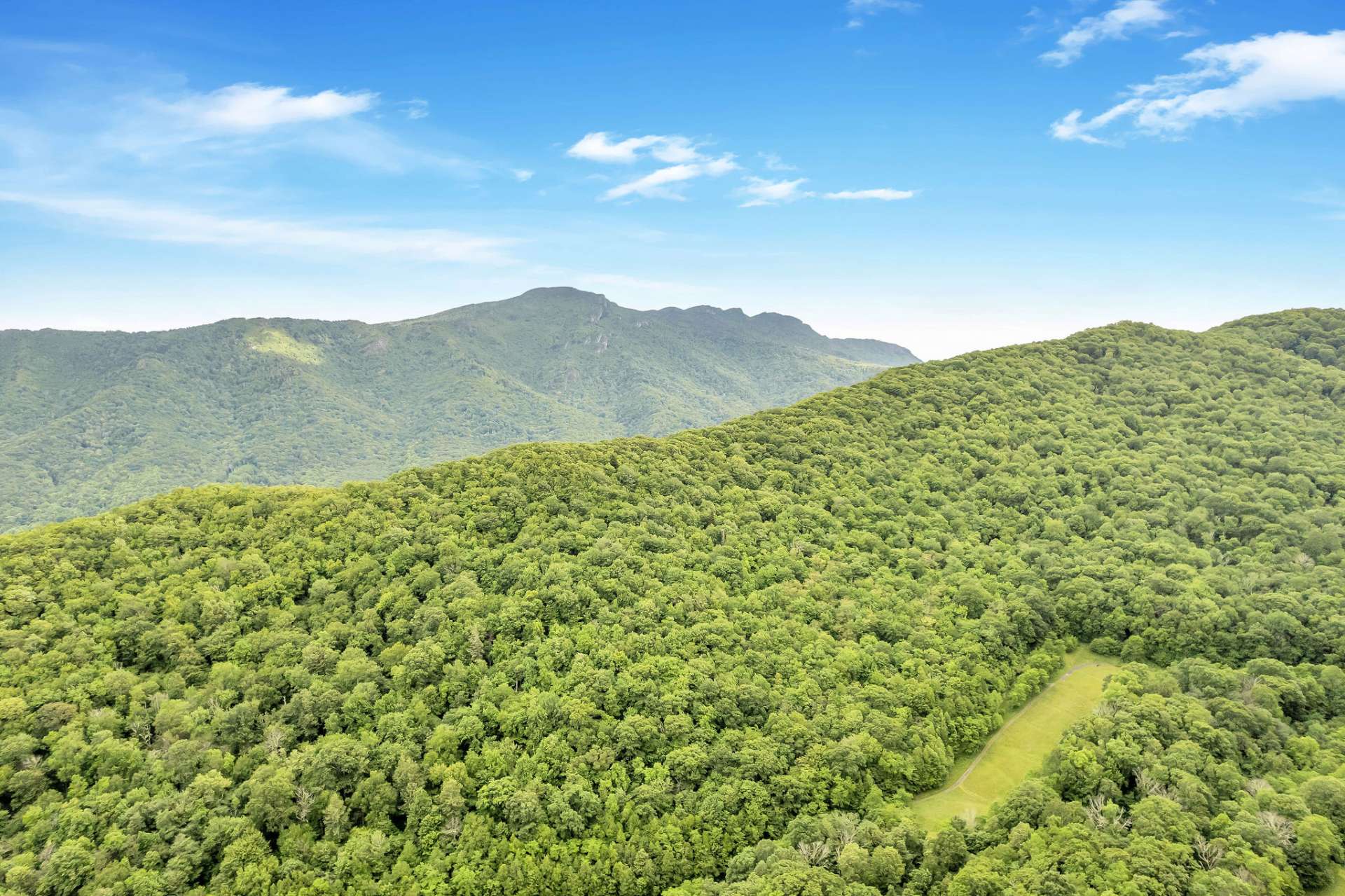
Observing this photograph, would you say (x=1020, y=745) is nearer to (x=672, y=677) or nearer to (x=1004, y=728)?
(x=1004, y=728)

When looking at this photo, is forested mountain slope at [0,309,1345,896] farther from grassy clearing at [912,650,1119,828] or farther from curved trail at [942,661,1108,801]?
grassy clearing at [912,650,1119,828]

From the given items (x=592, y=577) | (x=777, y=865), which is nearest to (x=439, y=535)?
(x=592, y=577)

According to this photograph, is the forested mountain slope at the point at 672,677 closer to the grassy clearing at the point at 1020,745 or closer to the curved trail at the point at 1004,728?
the curved trail at the point at 1004,728

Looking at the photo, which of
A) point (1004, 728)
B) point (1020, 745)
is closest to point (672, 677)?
point (1004, 728)

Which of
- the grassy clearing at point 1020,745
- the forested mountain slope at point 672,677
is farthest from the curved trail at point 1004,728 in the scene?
the forested mountain slope at point 672,677

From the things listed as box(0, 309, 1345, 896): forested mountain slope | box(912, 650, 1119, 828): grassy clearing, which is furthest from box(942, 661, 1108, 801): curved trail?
box(0, 309, 1345, 896): forested mountain slope
